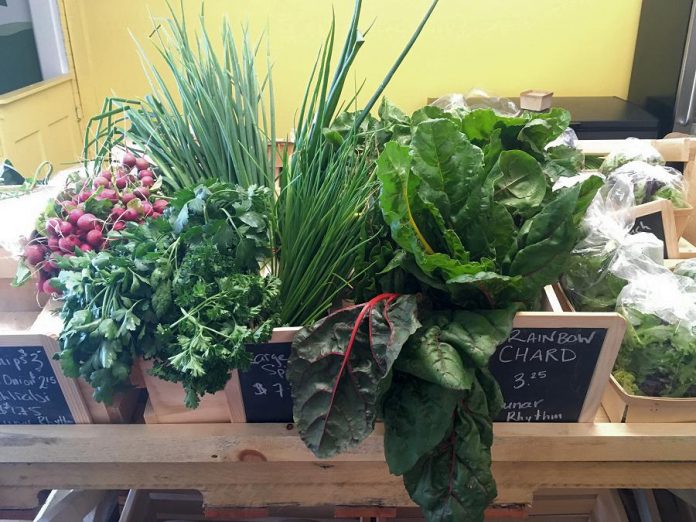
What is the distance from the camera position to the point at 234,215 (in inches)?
30.2

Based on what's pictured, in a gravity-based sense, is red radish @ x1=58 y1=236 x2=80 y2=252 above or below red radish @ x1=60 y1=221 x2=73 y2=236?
below

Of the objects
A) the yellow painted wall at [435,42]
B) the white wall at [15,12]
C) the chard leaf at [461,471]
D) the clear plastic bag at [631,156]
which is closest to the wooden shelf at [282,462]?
the chard leaf at [461,471]

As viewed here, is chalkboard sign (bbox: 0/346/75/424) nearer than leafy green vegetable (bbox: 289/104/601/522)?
No

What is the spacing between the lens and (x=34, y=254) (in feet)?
2.81

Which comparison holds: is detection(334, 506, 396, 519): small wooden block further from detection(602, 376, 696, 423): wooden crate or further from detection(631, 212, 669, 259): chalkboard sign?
detection(631, 212, 669, 259): chalkboard sign

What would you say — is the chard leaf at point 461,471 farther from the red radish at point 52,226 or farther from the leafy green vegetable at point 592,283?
the red radish at point 52,226

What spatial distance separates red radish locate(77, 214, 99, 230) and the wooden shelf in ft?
1.06

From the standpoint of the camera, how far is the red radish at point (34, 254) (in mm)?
858

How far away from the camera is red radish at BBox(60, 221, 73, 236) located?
0.85 metres

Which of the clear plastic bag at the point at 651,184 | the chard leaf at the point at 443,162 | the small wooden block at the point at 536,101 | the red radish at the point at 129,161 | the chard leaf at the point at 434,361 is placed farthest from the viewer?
the small wooden block at the point at 536,101

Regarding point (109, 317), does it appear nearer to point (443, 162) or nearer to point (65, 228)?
point (65, 228)

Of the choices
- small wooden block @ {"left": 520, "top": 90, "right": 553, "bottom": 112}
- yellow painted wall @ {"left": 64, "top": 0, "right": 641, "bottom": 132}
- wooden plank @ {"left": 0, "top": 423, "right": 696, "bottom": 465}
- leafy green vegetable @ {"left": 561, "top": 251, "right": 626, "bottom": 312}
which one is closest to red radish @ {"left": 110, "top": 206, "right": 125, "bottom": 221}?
wooden plank @ {"left": 0, "top": 423, "right": 696, "bottom": 465}

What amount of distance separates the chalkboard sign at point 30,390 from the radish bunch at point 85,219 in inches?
4.1

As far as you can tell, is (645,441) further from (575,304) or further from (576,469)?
(575,304)
